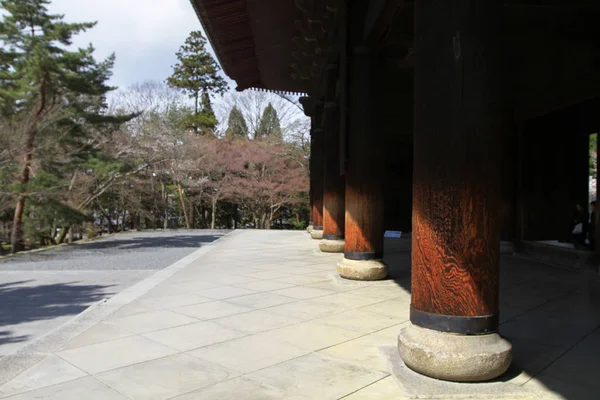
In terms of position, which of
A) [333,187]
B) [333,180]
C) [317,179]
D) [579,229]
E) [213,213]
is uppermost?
[317,179]

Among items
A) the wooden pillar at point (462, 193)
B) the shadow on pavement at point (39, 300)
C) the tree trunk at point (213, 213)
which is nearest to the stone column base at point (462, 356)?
the wooden pillar at point (462, 193)

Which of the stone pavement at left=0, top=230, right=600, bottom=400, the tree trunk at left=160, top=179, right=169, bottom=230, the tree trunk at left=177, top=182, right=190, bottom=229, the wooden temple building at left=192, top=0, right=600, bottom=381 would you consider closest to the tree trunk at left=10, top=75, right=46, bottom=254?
the wooden temple building at left=192, top=0, right=600, bottom=381

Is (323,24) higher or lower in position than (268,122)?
lower

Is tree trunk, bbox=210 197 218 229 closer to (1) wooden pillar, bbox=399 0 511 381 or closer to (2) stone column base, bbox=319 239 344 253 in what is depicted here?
(2) stone column base, bbox=319 239 344 253

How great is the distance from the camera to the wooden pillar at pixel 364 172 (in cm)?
676

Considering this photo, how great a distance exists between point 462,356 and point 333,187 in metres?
7.50

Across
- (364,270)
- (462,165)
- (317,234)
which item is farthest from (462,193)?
(317,234)

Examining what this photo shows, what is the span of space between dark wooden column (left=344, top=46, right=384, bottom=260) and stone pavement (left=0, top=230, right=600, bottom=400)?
29.0 inches

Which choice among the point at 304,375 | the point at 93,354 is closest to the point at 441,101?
the point at 304,375

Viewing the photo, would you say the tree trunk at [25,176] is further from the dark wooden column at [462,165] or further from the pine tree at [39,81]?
the dark wooden column at [462,165]

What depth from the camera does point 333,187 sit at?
10430mm

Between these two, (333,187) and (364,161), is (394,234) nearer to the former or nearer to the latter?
(333,187)

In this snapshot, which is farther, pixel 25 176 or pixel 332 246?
pixel 25 176

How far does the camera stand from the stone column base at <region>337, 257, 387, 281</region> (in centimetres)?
693
